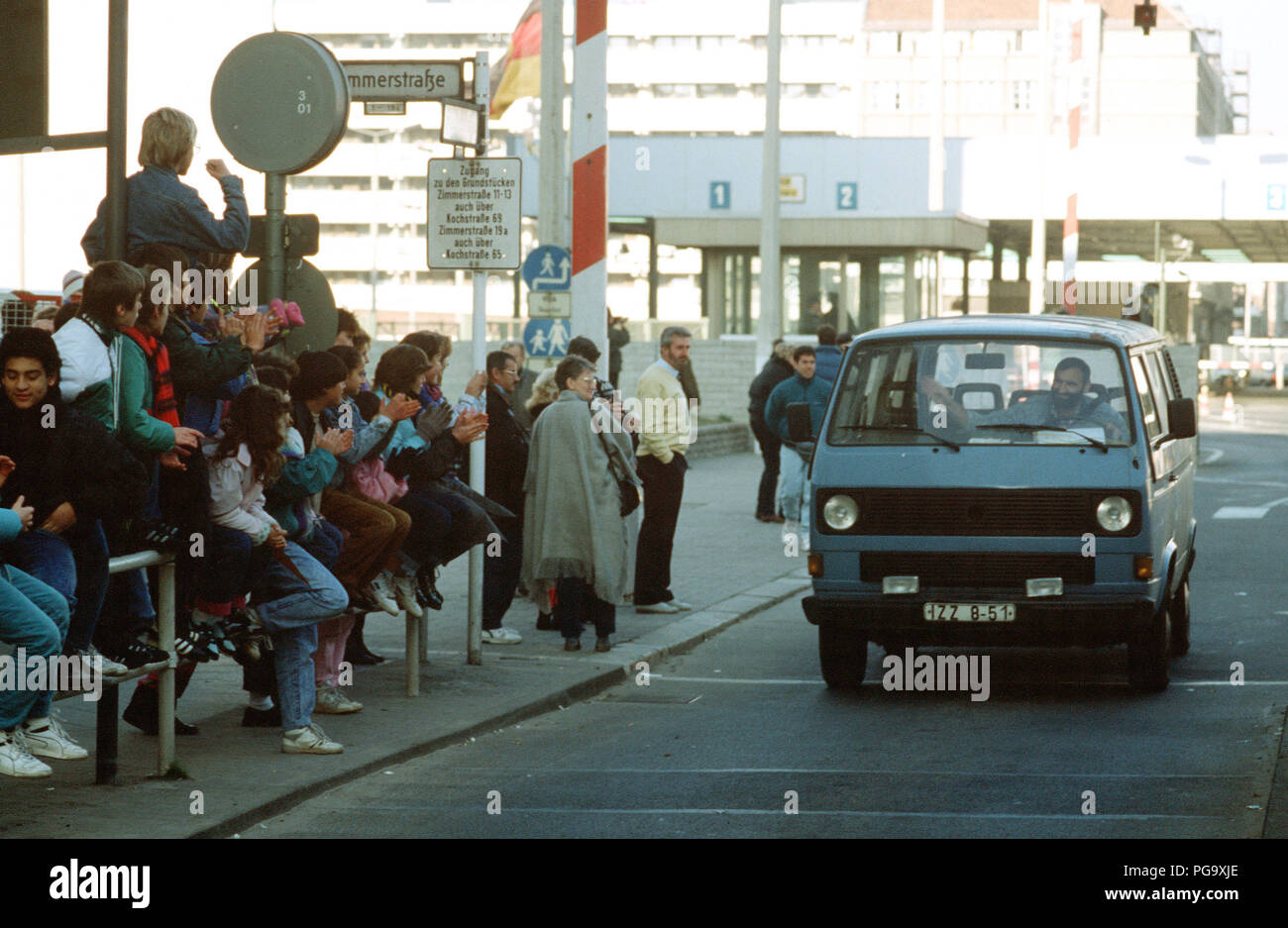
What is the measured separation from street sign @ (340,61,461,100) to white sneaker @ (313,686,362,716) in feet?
9.73

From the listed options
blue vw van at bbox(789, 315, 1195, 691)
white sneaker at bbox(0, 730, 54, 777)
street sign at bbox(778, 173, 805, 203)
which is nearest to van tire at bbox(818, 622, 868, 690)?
blue vw van at bbox(789, 315, 1195, 691)

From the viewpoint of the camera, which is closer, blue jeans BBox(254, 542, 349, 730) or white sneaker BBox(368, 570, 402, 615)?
blue jeans BBox(254, 542, 349, 730)

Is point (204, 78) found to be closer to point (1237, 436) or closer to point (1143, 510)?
point (1143, 510)

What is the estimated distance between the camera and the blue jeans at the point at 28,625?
6391 millimetres

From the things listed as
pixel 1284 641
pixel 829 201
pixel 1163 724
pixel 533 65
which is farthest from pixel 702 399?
pixel 1163 724

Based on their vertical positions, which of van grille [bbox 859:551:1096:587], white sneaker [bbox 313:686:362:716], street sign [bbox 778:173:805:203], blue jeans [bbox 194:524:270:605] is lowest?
white sneaker [bbox 313:686:362:716]

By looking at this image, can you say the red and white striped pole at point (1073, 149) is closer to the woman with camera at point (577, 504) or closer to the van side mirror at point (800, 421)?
the woman with camera at point (577, 504)

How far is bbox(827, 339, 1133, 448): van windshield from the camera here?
9.96 meters

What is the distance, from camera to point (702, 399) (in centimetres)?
3519

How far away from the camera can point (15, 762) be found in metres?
6.73

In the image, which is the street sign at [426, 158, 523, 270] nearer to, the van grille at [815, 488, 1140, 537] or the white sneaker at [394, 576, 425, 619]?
the white sneaker at [394, 576, 425, 619]

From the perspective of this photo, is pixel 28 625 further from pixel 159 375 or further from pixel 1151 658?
pixel 1151 658

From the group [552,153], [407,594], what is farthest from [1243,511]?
[407,594]
